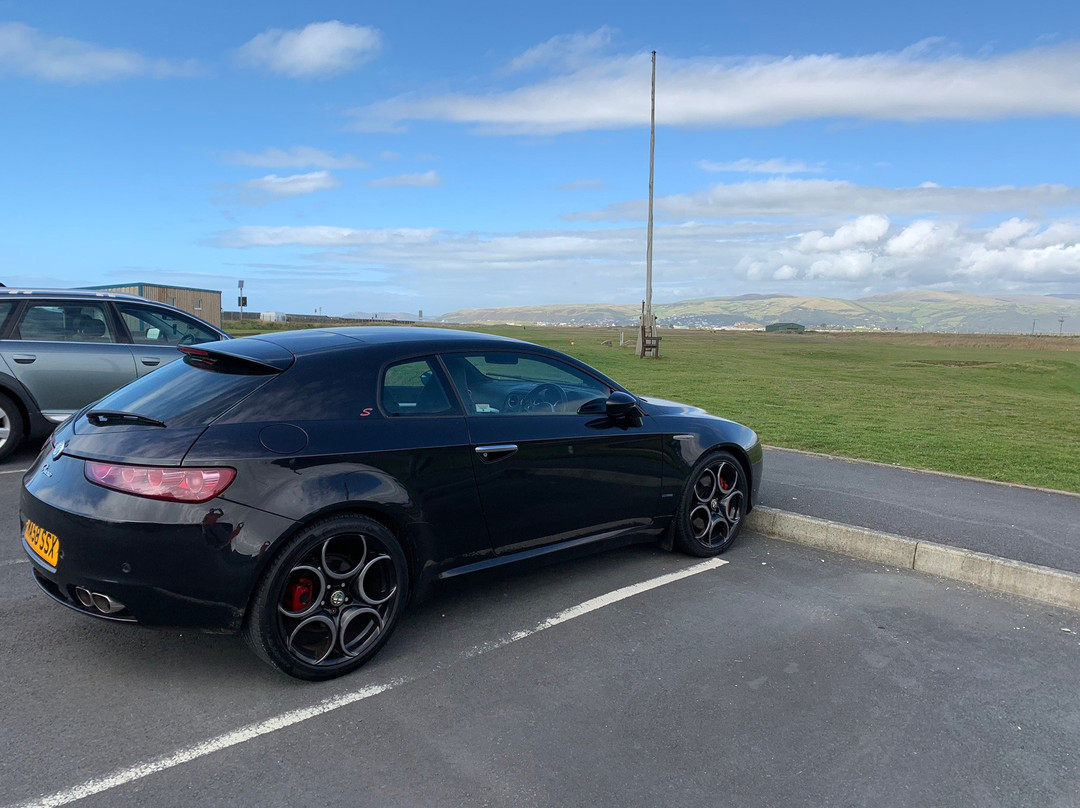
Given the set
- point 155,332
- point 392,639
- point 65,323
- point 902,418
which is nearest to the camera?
point 392,639

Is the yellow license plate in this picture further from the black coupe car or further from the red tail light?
the red tail light

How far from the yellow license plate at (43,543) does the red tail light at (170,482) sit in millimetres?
366

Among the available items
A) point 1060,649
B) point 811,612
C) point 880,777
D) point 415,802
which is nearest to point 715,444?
point 811,612

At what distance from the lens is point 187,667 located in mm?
3633

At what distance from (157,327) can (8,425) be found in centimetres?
163

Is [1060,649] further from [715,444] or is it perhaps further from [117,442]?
[117,442]

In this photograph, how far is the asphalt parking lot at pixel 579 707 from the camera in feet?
9.21

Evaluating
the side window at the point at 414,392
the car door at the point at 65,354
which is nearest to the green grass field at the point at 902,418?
the side window at the point at 414,392

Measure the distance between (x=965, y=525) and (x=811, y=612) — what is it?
229 centimetres

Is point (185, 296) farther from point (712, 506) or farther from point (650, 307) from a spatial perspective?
point (712, 506)

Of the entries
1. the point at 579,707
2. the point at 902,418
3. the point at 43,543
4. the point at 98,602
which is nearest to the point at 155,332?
the point at 43,543

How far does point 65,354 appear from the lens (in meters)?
7.72

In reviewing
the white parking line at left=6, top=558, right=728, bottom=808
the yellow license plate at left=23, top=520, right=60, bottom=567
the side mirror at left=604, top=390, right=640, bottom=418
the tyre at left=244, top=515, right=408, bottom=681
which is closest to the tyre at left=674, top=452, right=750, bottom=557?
the side mirror at left=604, top=390, right=640, bottom=418

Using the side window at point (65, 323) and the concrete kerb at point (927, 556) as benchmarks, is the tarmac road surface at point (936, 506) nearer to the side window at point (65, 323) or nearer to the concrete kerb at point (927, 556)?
the concrete kerb at point (927, 556)
